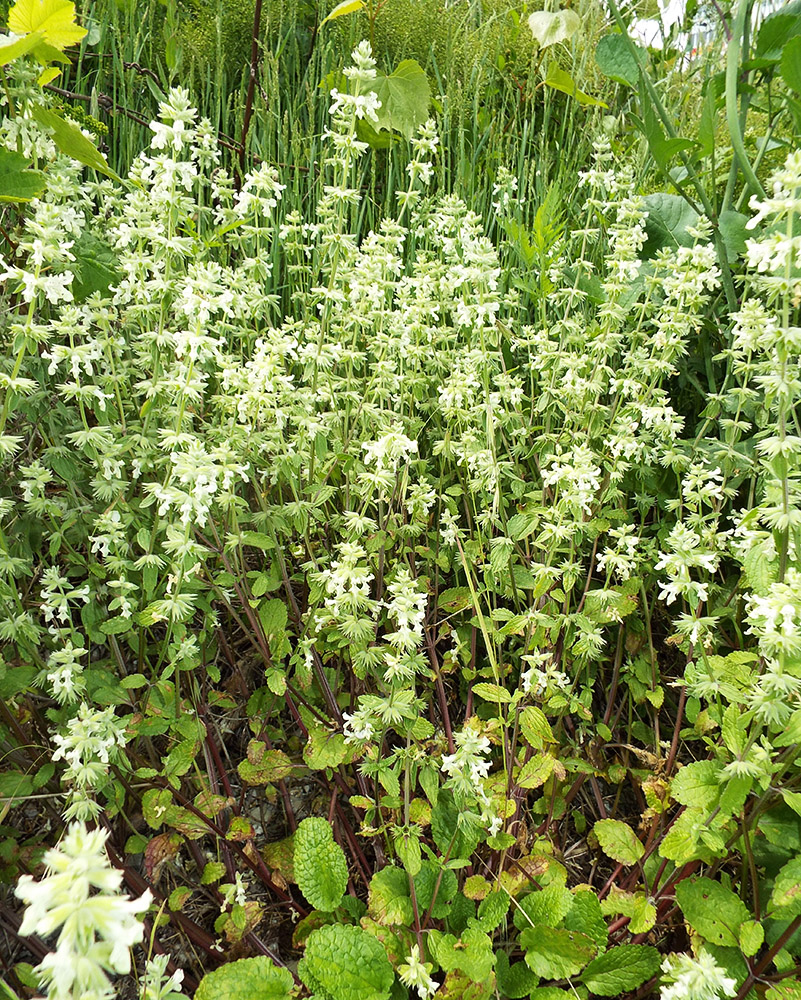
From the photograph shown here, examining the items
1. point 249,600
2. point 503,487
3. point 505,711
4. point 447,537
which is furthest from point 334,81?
point 505,711

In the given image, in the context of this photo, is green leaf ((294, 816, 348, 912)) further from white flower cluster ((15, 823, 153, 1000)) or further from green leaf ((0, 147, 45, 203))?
green leaf ((0, 147, 45, 203))

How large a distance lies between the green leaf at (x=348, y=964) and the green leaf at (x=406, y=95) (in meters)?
2.64

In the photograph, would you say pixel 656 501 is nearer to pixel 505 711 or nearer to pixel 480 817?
pixel 505 711

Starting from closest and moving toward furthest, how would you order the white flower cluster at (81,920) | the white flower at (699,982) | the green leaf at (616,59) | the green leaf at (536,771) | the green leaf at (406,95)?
the white flower cluster at (81,920), the white flower at (699,982), the green leaf at (536,771), the green leaf at (616,59), the green leaf at (406,95)

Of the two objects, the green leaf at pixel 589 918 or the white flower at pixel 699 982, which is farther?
the green leaf at pixel 589 918

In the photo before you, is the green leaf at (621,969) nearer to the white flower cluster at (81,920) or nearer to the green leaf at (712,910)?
the green leaf at (712,910)

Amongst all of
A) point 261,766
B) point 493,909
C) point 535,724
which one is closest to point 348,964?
point 493,909

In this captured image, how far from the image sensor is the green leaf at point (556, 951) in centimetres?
144

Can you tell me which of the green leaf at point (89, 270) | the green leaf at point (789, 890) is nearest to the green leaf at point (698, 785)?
the green leaf at point (789, 890)

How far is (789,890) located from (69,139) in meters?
1.95

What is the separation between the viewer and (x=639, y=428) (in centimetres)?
213

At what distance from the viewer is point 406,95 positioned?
9.46 ft

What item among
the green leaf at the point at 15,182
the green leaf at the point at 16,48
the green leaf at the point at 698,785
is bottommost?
the green leaf at the point at 698,785

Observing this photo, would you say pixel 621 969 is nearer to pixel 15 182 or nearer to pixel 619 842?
pixel 619 842
